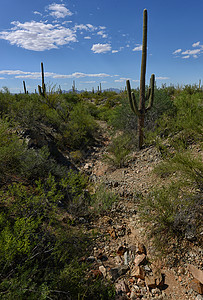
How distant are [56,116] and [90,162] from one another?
4102 millimetres

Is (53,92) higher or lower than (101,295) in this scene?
higher

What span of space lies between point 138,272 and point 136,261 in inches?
8.7

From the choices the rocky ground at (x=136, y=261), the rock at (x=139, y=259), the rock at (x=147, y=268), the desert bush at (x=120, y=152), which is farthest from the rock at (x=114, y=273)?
the desert bush at (x=120, y=152)

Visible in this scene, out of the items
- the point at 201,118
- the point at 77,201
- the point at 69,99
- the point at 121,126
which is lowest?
the point at 77,201

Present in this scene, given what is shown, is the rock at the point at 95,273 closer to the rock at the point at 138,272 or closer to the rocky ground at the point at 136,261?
the rocky ground at the point at 136,261

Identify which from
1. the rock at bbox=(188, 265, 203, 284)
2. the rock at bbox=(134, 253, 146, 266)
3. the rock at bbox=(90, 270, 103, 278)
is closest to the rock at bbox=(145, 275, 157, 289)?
the rock at bbox=(134, 253, 146, 266)

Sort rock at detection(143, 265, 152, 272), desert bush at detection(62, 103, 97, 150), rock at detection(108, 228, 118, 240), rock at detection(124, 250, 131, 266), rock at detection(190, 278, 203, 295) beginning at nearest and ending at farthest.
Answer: rock at detection(190, 278, 203, 295), rock at detection(143, 265, 152, 272), rock at detection(124, 250, 131, 266), rock at detection(108, 228, 118, 240), desert bush at detection(62, 103, 97, 150)

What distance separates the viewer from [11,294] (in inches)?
76.4

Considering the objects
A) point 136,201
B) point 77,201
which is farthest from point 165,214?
point 77,201

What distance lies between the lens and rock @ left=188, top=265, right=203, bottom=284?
8.80 ft

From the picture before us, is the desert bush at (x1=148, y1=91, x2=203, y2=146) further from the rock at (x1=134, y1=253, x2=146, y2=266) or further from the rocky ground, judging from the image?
the rock at (x1=134, y1=253, x2=146, y2=266)

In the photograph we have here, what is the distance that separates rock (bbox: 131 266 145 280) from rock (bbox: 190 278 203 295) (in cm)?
70

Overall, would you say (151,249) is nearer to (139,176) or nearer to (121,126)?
(139,176)

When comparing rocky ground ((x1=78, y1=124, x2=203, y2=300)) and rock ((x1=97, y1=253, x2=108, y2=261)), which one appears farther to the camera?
rock ((x1=97, y1=253, x2=108, y2=261))
